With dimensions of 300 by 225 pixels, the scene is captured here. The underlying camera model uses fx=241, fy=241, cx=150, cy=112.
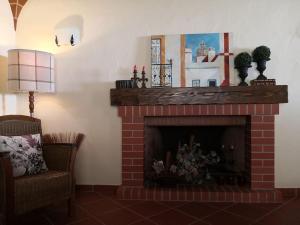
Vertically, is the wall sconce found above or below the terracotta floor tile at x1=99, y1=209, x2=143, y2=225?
above

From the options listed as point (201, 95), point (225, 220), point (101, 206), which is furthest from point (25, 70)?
point (225, 220)

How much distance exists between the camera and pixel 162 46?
2592mm

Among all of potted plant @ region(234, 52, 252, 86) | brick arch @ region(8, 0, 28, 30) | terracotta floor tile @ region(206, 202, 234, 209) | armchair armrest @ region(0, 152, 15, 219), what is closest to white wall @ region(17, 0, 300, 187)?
brick arch @ region(8, 0, 28, 30)

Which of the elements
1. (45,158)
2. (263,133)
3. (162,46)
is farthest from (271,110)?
(45,158)

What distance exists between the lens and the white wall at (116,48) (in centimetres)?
251

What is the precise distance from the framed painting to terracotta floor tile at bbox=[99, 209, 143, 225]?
1.30m

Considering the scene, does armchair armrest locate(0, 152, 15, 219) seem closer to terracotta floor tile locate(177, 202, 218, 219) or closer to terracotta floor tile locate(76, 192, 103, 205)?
terracotta floor tile locate(76, 192, 103, 205)

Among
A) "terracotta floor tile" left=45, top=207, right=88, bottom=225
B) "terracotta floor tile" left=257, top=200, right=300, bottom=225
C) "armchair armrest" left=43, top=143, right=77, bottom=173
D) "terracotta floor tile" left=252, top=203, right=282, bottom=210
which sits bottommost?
"terracotta floor tile" left=45, top=207, right=88, bottom=225

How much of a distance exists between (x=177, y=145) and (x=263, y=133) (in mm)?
972

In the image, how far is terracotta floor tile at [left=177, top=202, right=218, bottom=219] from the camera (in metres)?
2.09

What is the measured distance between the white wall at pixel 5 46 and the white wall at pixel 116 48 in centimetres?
10

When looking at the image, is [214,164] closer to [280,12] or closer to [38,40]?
[280,12]

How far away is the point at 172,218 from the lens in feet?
6.64

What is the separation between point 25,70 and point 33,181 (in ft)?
3.42
